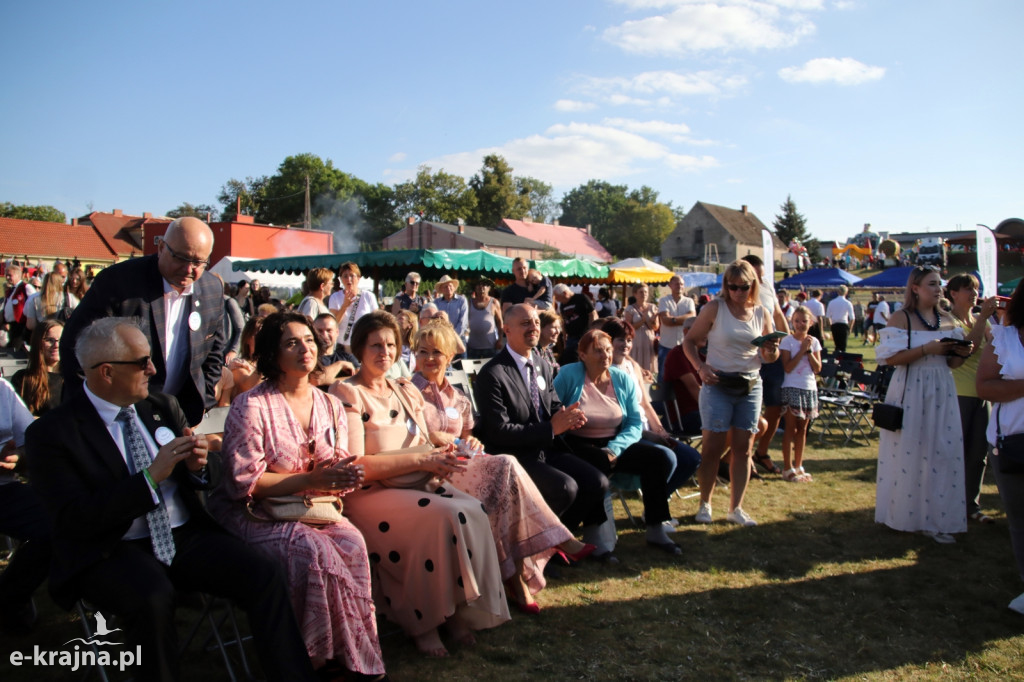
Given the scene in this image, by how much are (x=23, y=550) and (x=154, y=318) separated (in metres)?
1.25

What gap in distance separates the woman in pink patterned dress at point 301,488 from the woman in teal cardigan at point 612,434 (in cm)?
193

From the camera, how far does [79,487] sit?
235 cm

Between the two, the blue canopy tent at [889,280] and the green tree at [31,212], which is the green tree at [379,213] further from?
the blue canopy tent at [889,280]

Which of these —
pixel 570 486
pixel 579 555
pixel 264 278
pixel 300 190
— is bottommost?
pixel 579 555

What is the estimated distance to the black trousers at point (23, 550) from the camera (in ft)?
10.2

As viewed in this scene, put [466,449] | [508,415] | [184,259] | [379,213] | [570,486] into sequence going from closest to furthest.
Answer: [184,259], [466,449], [570,486], [508,415], [379,213]

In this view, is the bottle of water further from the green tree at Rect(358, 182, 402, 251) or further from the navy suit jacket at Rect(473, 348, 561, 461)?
the green tree at Rect(358, 182, 402, 251)

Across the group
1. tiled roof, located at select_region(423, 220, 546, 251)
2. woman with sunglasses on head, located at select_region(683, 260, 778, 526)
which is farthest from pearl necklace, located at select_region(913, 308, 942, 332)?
tiled roof, located at select_region(423, 220, 546, 251)

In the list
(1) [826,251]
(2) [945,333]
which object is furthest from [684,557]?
(1) [826,251]

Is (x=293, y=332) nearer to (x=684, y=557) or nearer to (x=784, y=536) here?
(x=684, y=557)

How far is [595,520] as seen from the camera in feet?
14.0

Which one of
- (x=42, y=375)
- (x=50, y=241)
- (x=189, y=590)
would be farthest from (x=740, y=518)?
(x=50, y=241)

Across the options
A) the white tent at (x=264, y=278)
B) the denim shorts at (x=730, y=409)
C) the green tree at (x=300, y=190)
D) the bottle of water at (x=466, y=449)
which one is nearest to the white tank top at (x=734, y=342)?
the denim shorts at (x=730, y=409)

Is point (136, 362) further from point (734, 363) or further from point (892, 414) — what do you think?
point (892, 414)
